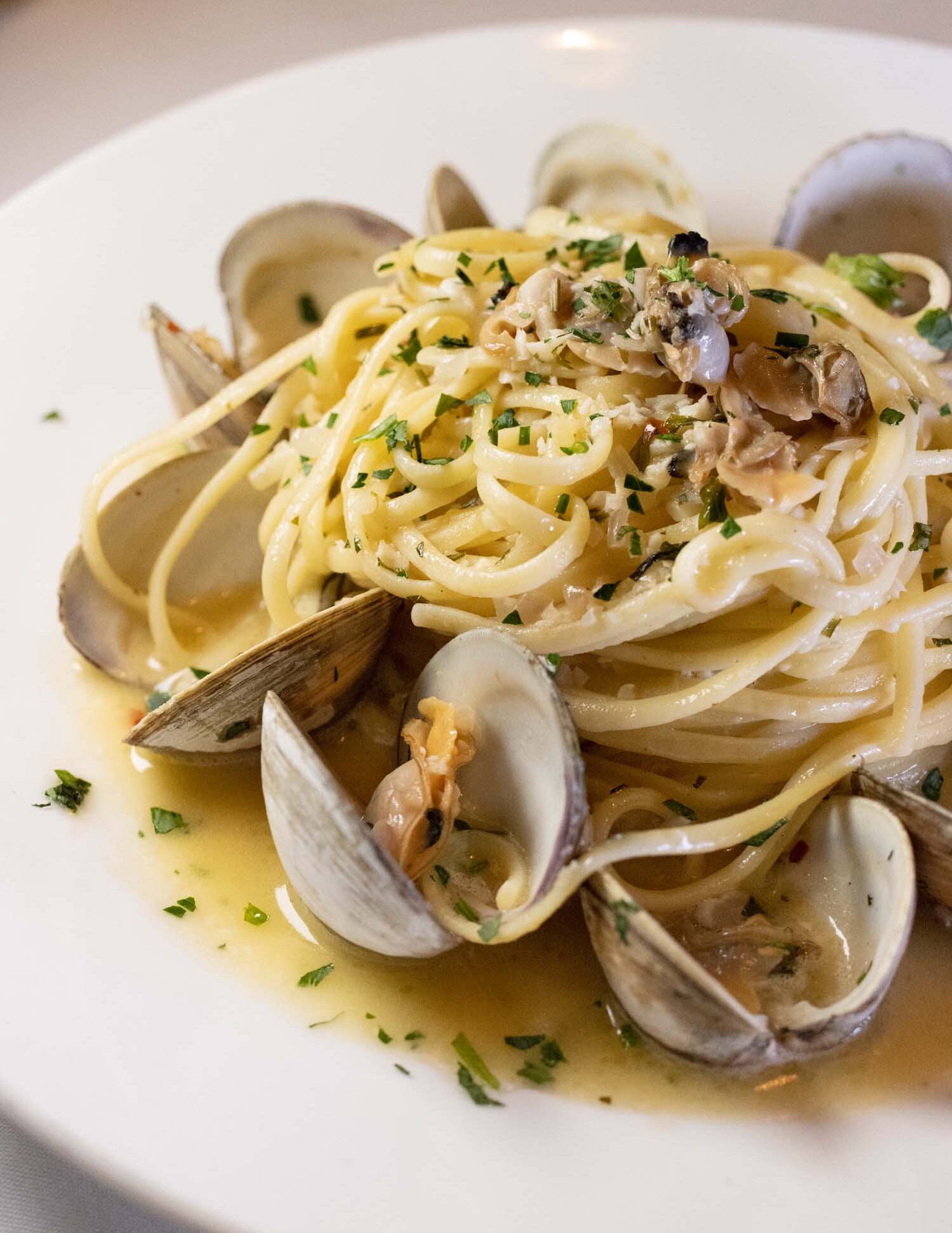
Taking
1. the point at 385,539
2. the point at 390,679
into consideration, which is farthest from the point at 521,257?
the point at 390,679

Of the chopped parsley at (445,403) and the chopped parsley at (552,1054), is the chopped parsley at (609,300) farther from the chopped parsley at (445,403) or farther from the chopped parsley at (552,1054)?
the chopped parsley at (552,1054)

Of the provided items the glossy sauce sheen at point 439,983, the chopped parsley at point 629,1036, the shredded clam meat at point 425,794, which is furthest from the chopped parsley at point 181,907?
the chopped parsley at point 629,1036

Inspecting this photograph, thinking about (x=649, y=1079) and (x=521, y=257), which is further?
(x=521, y=257)

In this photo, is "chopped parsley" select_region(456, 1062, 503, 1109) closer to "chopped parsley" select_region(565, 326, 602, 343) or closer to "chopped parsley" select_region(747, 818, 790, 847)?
"chopped parsley" select_region(747, 818, 790, 847)

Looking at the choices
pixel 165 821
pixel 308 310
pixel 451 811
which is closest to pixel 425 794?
pixel 451 811

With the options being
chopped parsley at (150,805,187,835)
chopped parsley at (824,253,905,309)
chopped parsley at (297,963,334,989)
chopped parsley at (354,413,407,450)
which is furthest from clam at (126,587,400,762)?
chopped parsley at (824,253,905,309)

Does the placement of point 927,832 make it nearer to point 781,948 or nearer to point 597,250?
point 781,948

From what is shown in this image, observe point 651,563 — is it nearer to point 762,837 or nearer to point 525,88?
point 762,837
